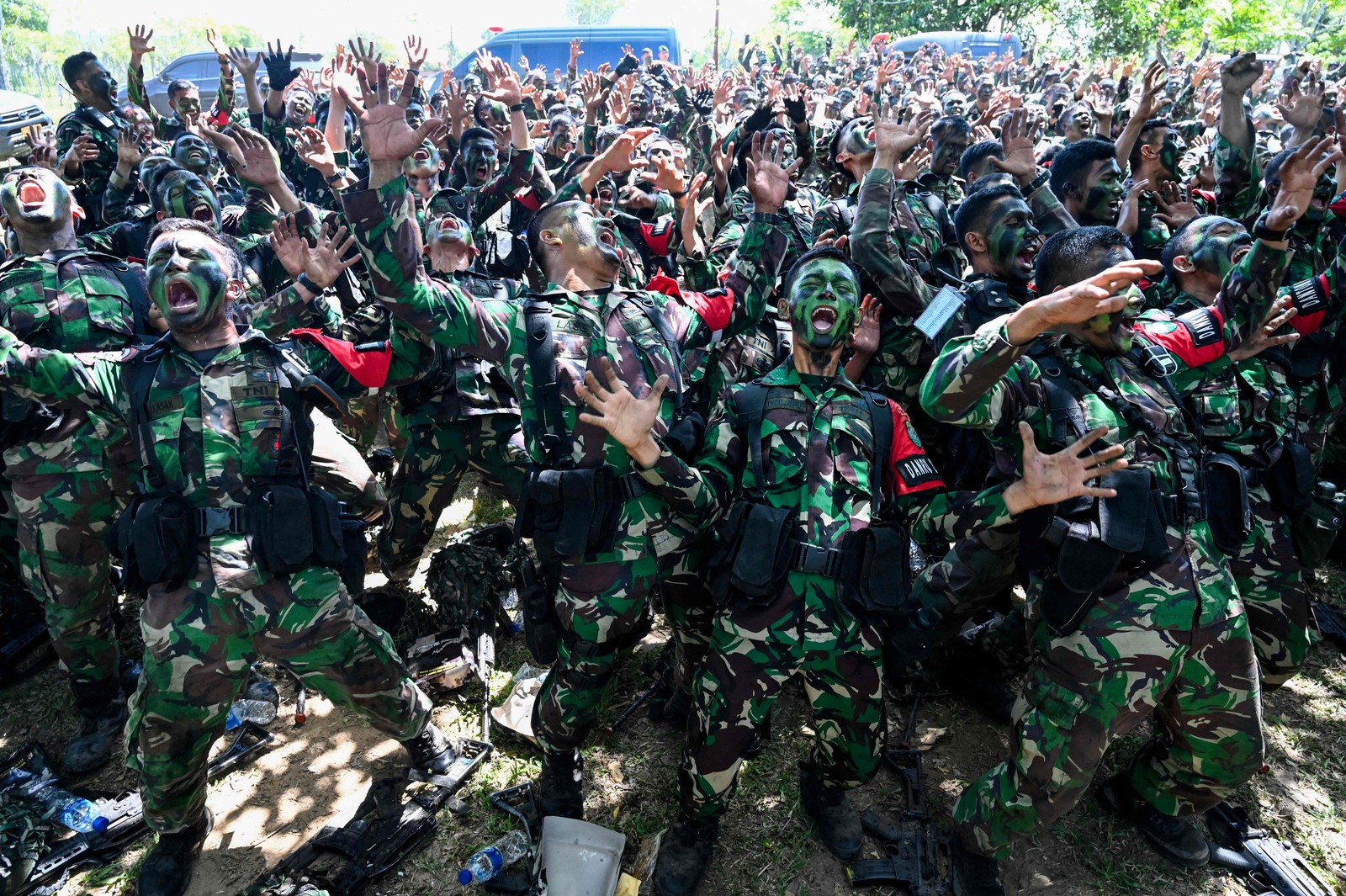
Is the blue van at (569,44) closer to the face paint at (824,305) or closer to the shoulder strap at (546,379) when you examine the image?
the shoulder strap at (546,379)

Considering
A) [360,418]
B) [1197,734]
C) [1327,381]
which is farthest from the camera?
[360,418]

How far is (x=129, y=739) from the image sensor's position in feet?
11.7

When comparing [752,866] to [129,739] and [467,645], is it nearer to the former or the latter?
[467,645]

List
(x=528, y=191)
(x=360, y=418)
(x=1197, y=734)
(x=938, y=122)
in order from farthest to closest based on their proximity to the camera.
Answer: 1. (x=528, y=191)
2. (x=938, y=122)
3. (x=360, y=418)
4. (x=1197, y=734)

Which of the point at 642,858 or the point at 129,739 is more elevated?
the point at 129,739

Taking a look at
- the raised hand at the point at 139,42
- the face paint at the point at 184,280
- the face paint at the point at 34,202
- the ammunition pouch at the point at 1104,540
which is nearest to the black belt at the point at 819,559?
the ammunition pouch at the point at 1104,540

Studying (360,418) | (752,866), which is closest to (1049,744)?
(752,866)

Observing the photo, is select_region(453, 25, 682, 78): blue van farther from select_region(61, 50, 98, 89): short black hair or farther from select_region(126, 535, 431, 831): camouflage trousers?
select_region(126, 535, 431, 831): camouflage trousers

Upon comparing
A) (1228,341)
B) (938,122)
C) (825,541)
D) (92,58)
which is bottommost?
(825,541)

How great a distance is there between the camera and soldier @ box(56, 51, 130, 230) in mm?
7816

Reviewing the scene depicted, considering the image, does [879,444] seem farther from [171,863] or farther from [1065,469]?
[171,863]

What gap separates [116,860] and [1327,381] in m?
7.30

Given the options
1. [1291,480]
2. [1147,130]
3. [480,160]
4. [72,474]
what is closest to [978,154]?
[1147,130]

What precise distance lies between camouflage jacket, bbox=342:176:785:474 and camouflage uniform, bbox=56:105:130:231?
240 inches
